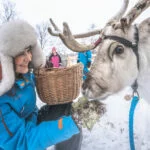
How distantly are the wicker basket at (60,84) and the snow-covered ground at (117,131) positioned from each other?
1.06 metres

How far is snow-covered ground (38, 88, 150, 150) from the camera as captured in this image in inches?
148

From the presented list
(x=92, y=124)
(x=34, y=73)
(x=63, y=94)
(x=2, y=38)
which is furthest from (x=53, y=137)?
(x=92, y=124)

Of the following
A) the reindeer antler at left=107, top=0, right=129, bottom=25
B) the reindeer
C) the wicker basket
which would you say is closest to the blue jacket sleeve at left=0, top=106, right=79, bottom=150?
the wicker basket

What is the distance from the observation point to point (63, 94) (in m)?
2.27

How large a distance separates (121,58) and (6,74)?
1.04m

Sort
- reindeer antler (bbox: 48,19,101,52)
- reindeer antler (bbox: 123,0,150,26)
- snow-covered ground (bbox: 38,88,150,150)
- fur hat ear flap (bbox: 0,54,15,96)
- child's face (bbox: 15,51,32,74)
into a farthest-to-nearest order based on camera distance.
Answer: snow-covered ground (bbox: 38,88,150,150) → reindeer antler (bbox: 48,19,101,52) → reindeer antler (bbox: 123,0,150,26) → child's face (bbox: 15,51,32,74) → fur hat ear flap (bbox: 0,54,15,96)

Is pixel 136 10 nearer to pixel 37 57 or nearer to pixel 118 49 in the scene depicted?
pixel 118 49

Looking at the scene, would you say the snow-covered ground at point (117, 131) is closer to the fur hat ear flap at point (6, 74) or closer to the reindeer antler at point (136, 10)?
the reindeer antler at point (136, 10)

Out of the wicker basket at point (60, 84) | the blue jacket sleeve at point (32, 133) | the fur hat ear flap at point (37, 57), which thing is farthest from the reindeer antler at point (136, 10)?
the blue jacket sleeve at point (32, 133)

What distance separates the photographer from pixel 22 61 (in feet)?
7.29

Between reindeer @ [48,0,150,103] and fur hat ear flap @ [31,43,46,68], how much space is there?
14.1 inches

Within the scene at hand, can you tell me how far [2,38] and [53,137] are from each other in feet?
2.96

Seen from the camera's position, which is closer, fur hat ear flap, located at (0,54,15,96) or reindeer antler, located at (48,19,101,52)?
fur hat ear flap, located at (0,54,15,96)

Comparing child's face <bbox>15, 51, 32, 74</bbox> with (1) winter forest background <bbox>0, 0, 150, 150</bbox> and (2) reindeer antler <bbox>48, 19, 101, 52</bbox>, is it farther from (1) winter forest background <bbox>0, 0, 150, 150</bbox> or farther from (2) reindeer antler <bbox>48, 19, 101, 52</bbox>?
(1) winter forest background <bbox>0, 0, 150, 150</bbox>
